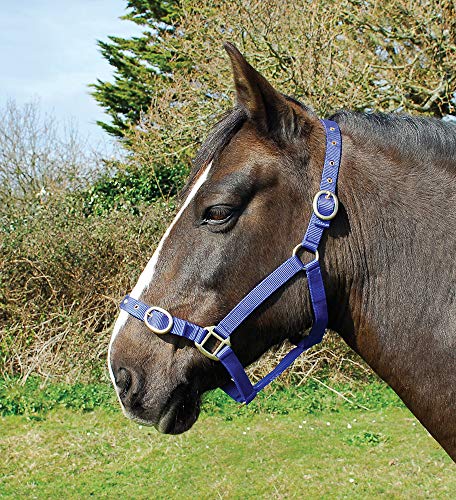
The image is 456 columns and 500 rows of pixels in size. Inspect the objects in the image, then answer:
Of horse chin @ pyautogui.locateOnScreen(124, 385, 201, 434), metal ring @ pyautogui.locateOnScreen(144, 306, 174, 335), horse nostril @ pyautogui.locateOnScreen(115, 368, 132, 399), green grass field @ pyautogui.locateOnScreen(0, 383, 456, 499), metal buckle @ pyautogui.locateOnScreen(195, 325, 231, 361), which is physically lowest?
green grass field @ pyautogui.locateOnScreen(0, 383, 456, 499)

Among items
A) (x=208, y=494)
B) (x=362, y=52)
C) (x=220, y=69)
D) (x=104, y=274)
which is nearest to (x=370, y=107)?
(x=362, y=52)

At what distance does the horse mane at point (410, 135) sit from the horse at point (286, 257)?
2cm

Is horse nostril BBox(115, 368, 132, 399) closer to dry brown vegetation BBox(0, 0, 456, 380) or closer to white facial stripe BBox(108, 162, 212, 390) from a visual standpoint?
white facial stripe BBox(108, 162, 212, 390)

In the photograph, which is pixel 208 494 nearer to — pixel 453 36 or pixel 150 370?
pixel 150 370

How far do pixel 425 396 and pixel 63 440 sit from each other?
460cm

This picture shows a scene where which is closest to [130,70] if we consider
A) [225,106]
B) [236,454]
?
[225,106]

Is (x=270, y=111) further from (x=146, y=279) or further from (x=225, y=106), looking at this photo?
(x=225, y=106)

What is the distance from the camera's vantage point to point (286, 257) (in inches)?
67.9

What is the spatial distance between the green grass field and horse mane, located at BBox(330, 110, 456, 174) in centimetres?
346

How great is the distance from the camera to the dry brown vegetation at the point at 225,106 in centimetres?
725

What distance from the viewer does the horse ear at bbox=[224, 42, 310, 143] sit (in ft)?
5.69

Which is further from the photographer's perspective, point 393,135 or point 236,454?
point 236,454

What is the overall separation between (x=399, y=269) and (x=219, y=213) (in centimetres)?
59

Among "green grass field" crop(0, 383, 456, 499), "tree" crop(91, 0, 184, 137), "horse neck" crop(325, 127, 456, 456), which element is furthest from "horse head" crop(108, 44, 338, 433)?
"tree" crop(91, 0, 184, 137)
